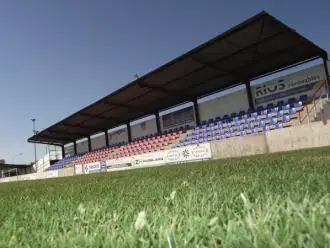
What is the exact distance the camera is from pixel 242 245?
1.04 m

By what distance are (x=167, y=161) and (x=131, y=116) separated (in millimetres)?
16530

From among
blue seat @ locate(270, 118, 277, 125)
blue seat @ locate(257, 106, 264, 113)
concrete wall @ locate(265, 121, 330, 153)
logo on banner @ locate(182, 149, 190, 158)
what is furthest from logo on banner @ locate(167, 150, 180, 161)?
blue seat @ locate(257, 106, 264, 113)

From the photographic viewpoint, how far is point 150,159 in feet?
88.7

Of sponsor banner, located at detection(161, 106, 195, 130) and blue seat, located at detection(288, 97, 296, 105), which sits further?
sponsor banner, located at detection(161, 106, 195, 130)

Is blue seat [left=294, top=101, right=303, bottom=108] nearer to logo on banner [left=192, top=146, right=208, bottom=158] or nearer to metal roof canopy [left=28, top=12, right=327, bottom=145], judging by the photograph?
metal roof canopy [left=28, top=12, right=327, bottom=145]

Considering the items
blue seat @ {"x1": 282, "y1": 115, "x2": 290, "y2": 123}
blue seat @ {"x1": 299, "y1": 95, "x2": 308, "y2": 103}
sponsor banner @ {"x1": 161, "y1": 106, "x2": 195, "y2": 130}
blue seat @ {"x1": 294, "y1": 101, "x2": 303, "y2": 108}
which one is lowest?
blue seat @ {"x1": 282, "y1": 115, "x2": 290, "y2": 123}

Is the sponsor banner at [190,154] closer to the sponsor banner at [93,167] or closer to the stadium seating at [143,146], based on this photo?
the stadium seating at [143,146]

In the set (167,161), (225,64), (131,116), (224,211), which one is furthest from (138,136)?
(224,211)

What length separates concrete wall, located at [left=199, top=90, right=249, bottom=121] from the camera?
29.2 m

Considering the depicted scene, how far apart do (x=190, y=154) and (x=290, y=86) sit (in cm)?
1078

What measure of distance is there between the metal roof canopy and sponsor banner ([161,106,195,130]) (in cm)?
119

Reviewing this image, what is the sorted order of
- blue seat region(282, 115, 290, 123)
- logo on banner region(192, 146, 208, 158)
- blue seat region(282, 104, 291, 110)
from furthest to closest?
blue seat region(282, 104, 291, 110) < logo on banner region(192, 146, 208, 158) < blue seat region(282, 115, 290, 123)

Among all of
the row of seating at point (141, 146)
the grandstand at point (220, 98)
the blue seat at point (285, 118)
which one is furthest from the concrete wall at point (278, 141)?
the row of seating at point (141, 146)

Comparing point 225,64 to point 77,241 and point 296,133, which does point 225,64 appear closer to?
point 296,133
